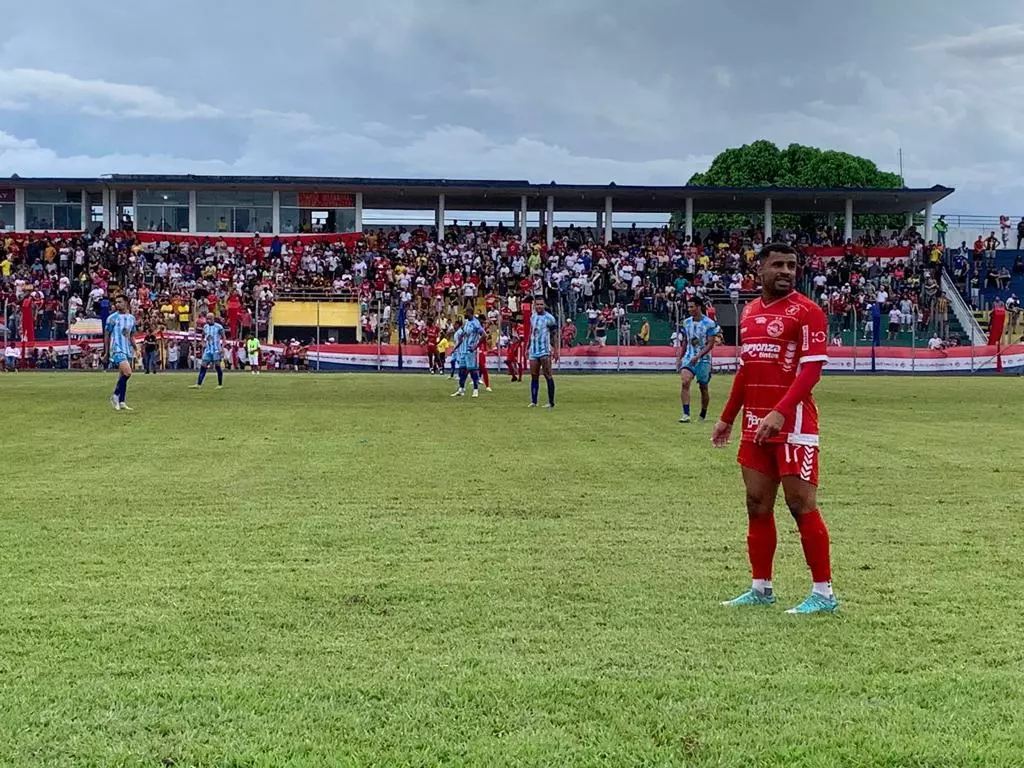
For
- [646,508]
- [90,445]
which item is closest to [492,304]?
[90,445]

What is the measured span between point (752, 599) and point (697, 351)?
13.0 m

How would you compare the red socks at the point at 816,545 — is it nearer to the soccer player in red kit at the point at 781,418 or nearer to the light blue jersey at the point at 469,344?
the soccer player in red kit at the point at 781,418

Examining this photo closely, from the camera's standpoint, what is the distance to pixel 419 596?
6.54 meters

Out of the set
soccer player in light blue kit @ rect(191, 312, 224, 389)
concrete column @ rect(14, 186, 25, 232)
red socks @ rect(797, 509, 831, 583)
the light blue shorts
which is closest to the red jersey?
red socks @ rect(797, 509, 831, 583)

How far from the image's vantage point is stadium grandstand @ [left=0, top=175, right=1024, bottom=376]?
45688 millimetres

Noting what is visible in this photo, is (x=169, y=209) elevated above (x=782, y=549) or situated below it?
above

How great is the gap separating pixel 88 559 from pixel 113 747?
3.67 metres

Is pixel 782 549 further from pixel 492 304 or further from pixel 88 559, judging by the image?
pixel 492 304

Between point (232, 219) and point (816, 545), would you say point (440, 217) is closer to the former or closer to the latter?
point (232, 219)

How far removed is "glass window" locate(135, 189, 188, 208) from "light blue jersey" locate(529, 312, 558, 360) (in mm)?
41550

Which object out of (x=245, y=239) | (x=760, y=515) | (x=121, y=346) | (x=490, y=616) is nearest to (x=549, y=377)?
(x=121, y=346)

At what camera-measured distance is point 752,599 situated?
21.1 feet

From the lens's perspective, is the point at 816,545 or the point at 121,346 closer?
the point at 816,545

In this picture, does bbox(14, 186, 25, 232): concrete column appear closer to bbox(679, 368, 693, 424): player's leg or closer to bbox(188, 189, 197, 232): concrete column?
bbox(188, 189, 197, 232): concrete column
